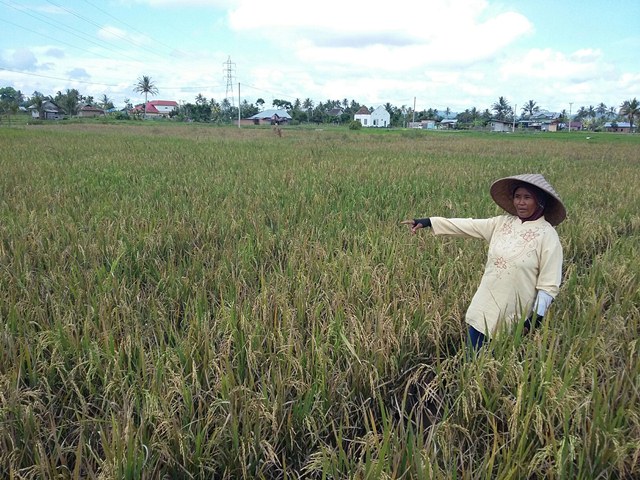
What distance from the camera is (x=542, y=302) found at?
2234 mm

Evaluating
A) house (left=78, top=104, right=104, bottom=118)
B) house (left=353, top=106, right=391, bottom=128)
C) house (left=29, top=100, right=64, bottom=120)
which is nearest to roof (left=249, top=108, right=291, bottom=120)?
house (left=353, top=106, right=391, bottom=128)

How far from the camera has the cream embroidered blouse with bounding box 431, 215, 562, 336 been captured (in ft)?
7.41

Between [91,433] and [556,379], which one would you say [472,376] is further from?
[91,433]

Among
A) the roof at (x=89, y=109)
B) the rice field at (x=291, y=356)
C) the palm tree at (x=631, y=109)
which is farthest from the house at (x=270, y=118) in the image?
the rice field at (x=291, y=356)

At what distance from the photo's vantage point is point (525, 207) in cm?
238

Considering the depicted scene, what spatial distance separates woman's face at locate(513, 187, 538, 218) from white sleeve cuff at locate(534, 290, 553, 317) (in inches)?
17.4

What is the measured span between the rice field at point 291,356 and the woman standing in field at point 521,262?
0.16 metres

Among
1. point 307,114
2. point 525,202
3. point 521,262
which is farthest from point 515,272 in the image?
point 307,114

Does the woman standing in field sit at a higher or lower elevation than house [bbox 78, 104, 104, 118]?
lower

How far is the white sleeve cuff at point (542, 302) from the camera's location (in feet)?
7.32

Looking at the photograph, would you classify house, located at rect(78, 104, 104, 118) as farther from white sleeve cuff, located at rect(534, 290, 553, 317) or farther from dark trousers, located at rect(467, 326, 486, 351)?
white sleeve cuff, located at rect(534, 290, 553, 317)

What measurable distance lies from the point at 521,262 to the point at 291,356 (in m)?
1.31

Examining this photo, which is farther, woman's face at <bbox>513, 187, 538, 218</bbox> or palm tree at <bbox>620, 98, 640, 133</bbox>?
palm tree at <bbox>620, 98, 640, 133</bbox>

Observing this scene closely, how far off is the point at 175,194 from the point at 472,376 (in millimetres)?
5436
